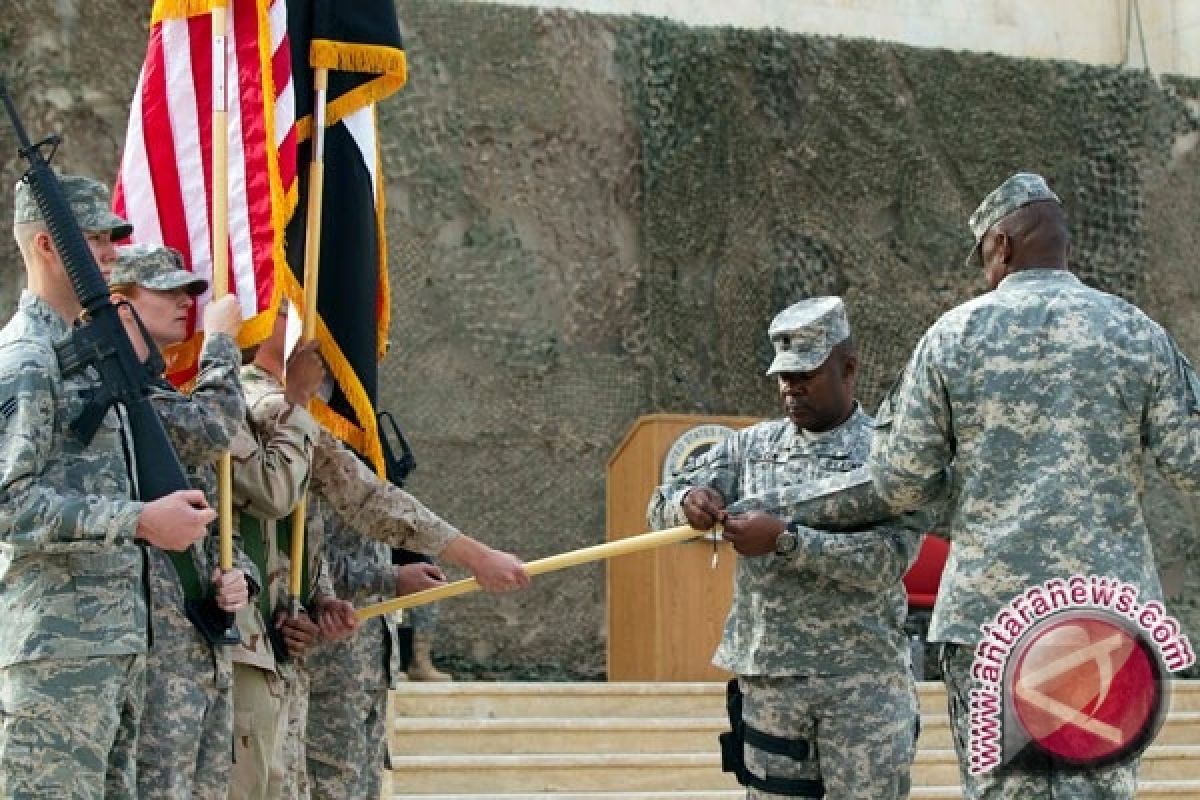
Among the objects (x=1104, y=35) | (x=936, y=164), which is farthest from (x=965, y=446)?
(x=1104, y=35)

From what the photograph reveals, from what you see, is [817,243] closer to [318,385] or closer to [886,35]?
[886,35]

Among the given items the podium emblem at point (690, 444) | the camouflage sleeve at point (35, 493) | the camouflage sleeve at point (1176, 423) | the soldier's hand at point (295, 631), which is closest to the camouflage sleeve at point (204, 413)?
the camouflage sleeve at point (35, 493)

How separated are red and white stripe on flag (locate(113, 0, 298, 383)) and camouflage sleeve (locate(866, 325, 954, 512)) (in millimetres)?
1737

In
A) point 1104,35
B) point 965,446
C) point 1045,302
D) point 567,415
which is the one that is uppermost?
point 1104,35

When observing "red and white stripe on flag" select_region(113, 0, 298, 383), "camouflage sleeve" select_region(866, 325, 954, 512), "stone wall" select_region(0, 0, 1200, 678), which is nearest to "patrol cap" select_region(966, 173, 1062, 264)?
"camouflage sleeve" select_region(866, 325, 954, 512)

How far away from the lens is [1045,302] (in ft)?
15.2

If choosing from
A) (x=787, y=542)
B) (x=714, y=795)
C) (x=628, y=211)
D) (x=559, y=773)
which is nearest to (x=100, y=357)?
(x=787, y=542)

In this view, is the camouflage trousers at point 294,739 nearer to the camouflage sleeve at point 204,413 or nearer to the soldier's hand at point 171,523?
the camouflage sleeve at point 204,413

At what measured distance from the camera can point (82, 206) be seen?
15.6 ft

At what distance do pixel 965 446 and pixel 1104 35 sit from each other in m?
10.4

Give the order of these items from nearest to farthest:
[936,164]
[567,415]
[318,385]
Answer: [318,385], [567,415], [936,164]

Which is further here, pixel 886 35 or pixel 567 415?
pixel 886 35

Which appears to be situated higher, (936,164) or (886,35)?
(886,35)

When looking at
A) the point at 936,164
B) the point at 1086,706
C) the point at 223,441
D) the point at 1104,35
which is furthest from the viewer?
the point at 1104,35
